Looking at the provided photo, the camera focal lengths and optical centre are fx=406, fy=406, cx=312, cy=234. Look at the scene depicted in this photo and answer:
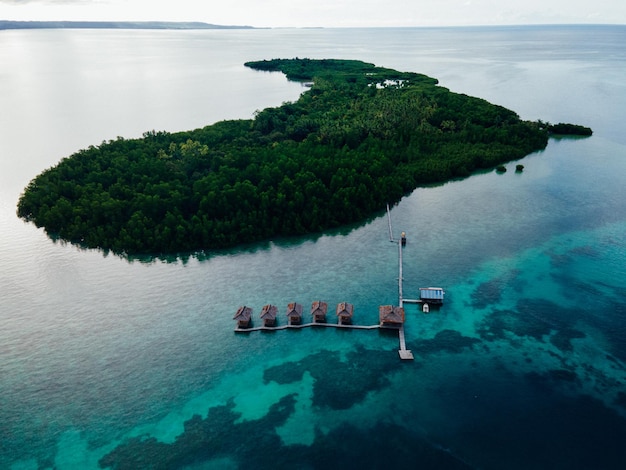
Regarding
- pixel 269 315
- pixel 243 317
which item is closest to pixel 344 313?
pixel 269 315

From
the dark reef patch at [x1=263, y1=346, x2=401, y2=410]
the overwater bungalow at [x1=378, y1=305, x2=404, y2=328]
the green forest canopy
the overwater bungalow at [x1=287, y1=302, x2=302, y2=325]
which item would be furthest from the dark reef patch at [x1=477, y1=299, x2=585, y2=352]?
the green forest canopy

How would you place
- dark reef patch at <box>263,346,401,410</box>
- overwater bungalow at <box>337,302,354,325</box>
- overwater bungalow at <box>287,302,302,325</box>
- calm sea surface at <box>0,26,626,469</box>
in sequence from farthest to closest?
overwater bungalow at <box>287,302,302,325</box> → overwater bungalow at <box>337,302,354,325</box> → dark reef patch at <box>263,346,401,410</box> → calm sea surface at <box>0,26,626,469</box>

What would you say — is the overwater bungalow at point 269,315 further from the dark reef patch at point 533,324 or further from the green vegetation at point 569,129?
Answer: the green vegetation at point 569,129

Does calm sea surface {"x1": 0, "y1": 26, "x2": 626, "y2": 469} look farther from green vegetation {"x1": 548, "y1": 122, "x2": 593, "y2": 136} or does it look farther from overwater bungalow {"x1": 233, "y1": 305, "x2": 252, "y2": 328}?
green vegetation {"x1": 548, "y1": 122, "x2": 593, "y2": 136}

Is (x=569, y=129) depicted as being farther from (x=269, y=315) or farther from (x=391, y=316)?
(x=269, y=315)

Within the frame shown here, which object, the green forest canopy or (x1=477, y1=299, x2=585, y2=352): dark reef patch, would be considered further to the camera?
the green forest canopy

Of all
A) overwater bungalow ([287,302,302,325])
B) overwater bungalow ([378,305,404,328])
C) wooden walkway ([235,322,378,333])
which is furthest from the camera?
overwater bungalow ([287,302,302,325])
